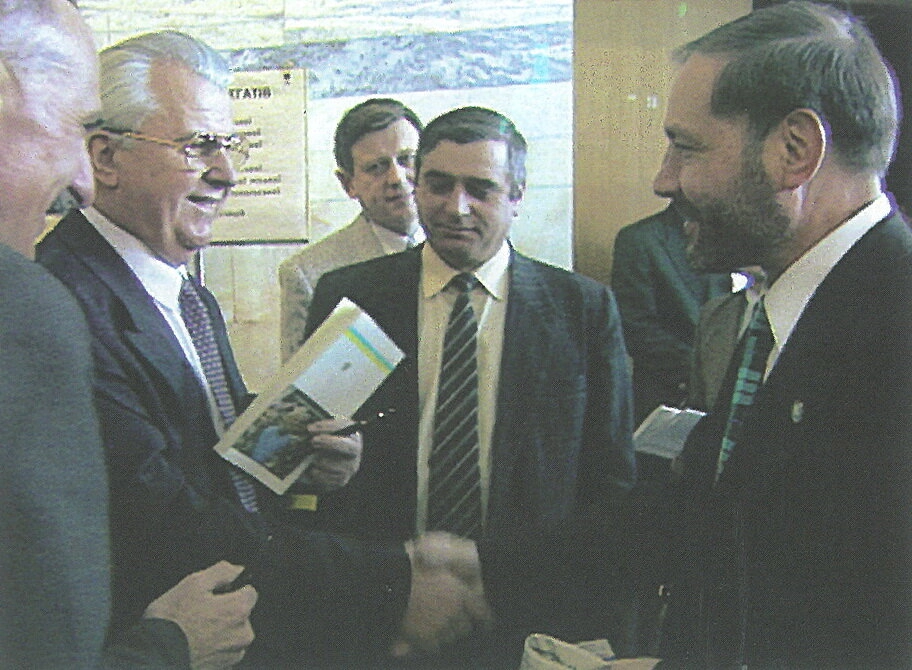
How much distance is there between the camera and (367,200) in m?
1.55

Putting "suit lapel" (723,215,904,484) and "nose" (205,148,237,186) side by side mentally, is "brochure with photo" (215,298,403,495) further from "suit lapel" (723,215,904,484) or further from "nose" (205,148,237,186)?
"suit lapel" (723,215,904,484)

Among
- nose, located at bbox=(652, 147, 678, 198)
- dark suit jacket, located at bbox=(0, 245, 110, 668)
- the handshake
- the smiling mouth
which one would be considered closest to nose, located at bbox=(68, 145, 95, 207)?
the smiling mouth

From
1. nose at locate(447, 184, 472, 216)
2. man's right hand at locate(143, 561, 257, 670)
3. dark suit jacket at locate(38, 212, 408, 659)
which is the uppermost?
nose at locate(447, 184, 472, 216)

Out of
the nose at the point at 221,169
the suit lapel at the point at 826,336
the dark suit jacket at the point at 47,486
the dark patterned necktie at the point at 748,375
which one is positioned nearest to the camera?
the dark suit jacket at the point at 47,486

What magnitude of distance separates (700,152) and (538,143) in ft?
0.89

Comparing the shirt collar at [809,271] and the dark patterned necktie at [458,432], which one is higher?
the shirt collar at [809,271]

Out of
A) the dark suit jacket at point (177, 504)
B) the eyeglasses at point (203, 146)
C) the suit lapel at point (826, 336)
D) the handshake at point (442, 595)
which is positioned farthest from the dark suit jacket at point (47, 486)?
the suit lapel at point (826, 336)

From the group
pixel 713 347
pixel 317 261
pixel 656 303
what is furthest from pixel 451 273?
pixel 713 347

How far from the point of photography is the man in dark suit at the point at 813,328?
50.9 inches

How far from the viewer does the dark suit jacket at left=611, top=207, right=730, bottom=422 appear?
1479 millimetres

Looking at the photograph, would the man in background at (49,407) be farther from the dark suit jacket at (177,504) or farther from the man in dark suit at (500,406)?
the man in dark suit at (500,406)

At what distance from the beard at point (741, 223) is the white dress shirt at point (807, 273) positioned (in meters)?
0.04

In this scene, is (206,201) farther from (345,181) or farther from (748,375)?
(748,375)

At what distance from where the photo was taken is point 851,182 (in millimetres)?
1312
